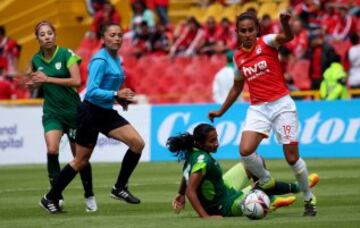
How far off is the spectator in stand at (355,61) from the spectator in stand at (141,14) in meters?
7.54

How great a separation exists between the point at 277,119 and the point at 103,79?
2.09 metres

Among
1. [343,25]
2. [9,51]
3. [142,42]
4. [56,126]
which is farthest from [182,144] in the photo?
[9,51]

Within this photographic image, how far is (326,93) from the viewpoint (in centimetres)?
2472

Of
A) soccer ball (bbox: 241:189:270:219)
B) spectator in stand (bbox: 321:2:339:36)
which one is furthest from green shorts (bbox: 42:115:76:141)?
spectator in stand (bbox: 321:2:339:36)

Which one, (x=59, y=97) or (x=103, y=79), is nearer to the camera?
(x=103, y=79)

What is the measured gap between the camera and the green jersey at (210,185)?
1254 centimetres

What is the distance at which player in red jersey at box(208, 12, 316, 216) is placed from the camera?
1276 cm

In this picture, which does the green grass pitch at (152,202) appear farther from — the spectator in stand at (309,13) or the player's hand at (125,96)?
the spectator in stand at (309,13)

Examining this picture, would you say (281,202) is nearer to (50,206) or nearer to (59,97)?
(50,206)

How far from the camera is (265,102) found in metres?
12.9

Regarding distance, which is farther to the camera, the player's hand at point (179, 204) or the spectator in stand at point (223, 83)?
the spectator in stand at point (223, 83)

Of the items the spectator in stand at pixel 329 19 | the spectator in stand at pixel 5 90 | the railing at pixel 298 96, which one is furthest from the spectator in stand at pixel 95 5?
the railing at pixel 298 96

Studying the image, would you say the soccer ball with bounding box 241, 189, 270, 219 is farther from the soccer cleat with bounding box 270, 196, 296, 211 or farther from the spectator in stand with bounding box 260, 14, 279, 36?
the spectator in stand with bounding box 260, 14, 279, 36

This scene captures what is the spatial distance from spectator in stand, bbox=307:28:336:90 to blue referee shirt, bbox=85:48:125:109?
1259 cm
